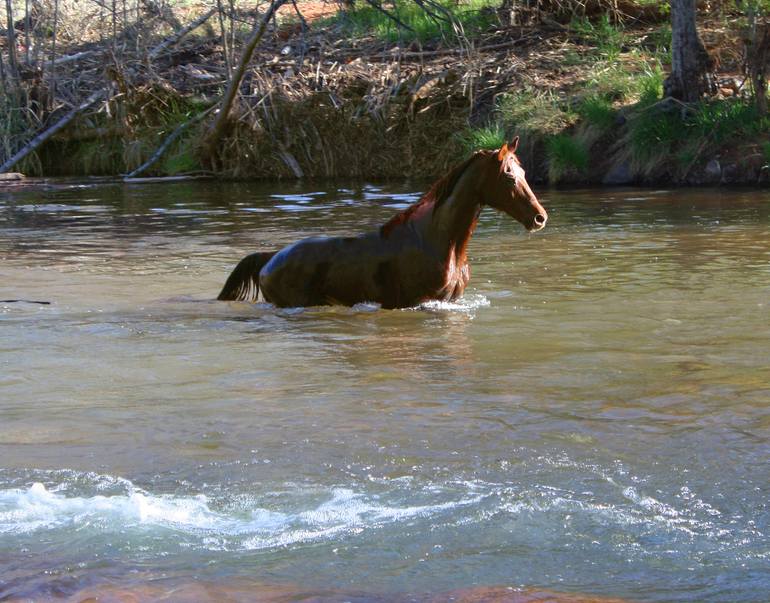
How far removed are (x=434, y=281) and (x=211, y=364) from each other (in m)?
2.13

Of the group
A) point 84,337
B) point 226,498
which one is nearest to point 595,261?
point 84,337

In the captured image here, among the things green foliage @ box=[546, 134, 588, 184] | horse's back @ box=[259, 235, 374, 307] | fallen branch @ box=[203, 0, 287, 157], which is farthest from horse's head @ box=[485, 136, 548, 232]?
green foliage @ box=[546, 134, 588, 184]

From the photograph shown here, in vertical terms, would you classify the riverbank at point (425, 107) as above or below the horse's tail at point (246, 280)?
above

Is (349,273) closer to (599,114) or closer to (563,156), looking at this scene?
(563,156)

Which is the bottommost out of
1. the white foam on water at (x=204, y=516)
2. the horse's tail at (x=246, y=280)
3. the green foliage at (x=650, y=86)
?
the white foam on water at (x=204, y=516)

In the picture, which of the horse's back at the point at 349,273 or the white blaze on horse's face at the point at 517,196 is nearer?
the white blaze on horse's face at the point at 517,196

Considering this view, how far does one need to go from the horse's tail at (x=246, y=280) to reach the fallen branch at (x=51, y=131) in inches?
537

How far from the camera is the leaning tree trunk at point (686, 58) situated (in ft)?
59.3

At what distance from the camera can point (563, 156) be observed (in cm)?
1839

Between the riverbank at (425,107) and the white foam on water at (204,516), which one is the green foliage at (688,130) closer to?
the riverbank at (425,107)

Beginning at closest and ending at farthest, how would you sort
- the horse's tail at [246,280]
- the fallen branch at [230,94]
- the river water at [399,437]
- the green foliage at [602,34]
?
the river water at [399,437], the horse's tail at [246,280], the fallen branch at [230,94], the green foliage at [602,34]

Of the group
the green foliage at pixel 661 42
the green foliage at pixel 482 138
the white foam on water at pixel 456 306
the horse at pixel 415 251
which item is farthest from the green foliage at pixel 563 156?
the horse at pixel 415 251

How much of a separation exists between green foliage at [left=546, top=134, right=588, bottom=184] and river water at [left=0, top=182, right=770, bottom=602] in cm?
781

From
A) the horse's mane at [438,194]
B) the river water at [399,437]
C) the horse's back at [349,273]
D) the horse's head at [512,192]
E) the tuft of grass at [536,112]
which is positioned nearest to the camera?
the river water at [399,437]
